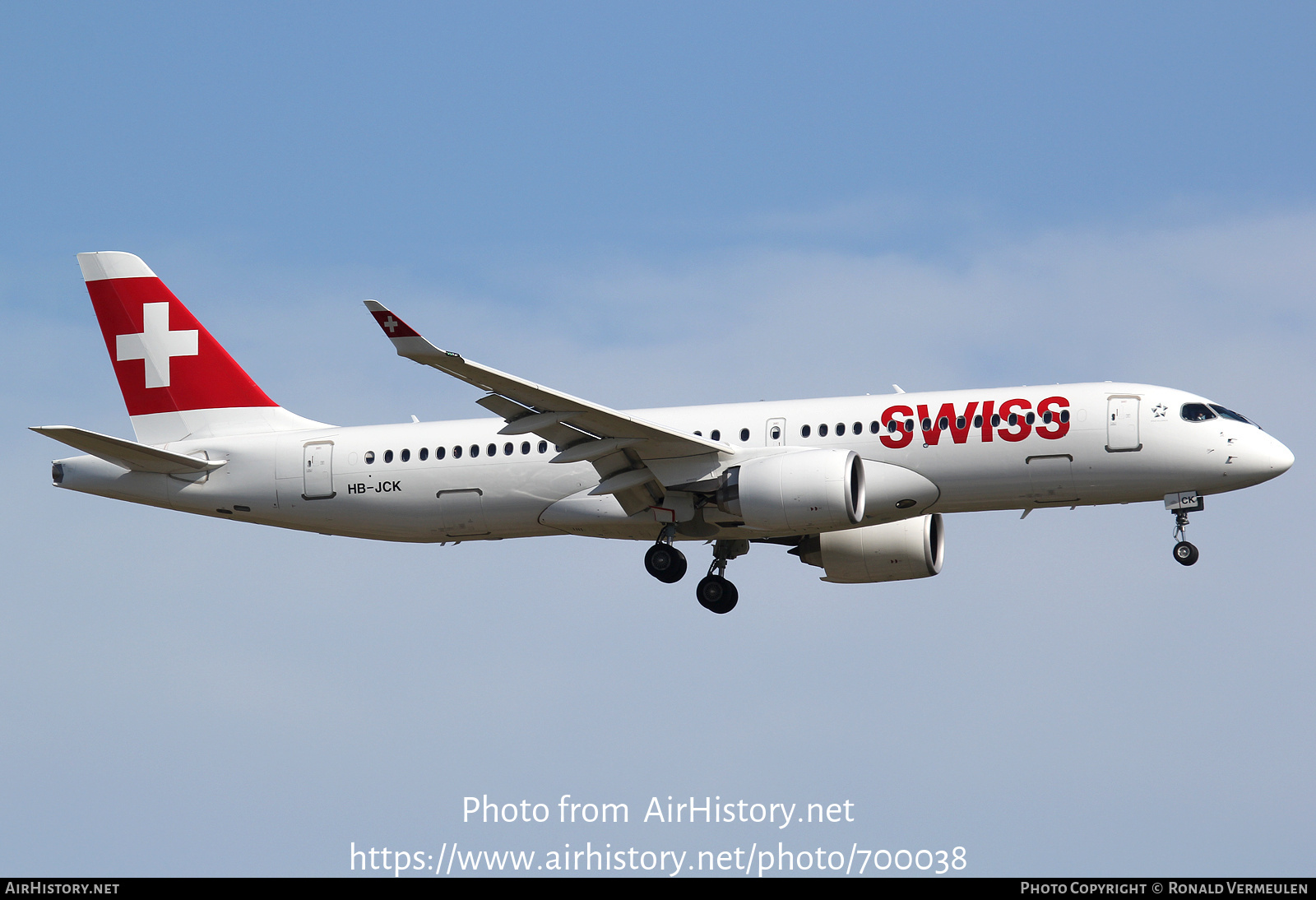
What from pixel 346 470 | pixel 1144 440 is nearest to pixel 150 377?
pixel 346 470

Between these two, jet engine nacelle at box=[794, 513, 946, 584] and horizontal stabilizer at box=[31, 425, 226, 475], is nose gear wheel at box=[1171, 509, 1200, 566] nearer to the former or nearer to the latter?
jet engine nacelle at box=[794, 513, 946, 584]

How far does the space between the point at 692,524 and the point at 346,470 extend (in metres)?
8.06

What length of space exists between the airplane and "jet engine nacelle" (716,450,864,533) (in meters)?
0.05

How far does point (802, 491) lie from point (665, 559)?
391cm

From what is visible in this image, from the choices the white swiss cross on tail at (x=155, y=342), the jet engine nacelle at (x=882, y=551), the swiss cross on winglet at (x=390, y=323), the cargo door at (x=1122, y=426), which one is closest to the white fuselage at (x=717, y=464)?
the cargo door at (x=1122, y=426)

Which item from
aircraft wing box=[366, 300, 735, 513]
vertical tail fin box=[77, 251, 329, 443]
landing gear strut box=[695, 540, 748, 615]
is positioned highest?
vertical tail fin box=[77, 251, 329, 443]

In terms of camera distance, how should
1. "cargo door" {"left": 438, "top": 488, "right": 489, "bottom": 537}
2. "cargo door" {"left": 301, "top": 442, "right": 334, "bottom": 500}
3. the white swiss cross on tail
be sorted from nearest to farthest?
1. "cargo door" {"left": 438, "top": 488, "right": 489, "bottom": 537}
2. "cargo door" {"left": 301, "top": 442, "right": 334, "bottom": 500}
3. the white swiss cross on tail

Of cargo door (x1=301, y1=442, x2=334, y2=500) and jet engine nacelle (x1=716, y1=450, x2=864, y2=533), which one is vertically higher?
cargo door (x1=301, y1=442, x2=334, y2=500)

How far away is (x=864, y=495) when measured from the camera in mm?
33375

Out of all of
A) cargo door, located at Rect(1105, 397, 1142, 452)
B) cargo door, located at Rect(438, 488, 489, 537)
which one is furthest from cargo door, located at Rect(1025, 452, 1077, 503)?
cargo door, located at Rect(438, 488, 489, 537)

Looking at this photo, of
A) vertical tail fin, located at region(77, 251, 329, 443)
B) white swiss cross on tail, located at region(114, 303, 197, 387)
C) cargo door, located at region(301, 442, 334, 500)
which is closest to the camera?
cargo door, located at region(301, 442, 334, 500)

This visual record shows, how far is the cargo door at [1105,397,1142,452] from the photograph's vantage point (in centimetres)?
3275

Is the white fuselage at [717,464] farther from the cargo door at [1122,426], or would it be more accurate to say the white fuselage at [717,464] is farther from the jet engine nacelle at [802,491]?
the jet engine nacelle at [802,491]

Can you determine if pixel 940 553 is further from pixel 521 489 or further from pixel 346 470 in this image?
pixel 346 470
